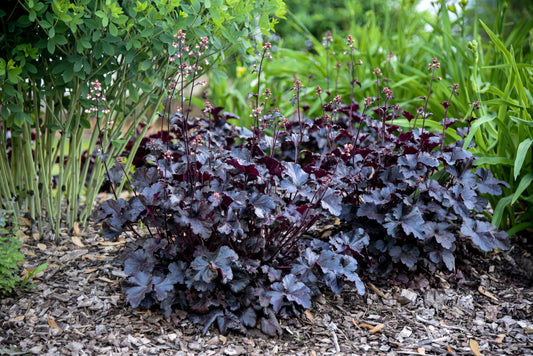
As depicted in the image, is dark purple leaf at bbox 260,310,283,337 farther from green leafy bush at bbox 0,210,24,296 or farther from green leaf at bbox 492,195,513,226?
green leaf at bbox 492,195,513,226

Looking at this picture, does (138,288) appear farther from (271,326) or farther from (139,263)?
(271,326)

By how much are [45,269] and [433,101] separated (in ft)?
8.38

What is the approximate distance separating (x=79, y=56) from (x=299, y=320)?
1543 millimetres

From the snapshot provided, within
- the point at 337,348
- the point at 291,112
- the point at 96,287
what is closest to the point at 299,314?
the point at 337,348

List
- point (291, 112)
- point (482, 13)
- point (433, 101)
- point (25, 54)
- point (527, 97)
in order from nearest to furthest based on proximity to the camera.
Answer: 1. point (25, 54)
2. point (527, 97)
3. point (433, 101)
4. point (291, 112)
5. point (482, 13)

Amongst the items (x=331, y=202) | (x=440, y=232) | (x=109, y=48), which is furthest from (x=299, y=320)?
(x=109, y=48)

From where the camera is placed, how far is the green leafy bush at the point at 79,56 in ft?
6.67

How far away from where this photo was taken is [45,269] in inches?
92.9

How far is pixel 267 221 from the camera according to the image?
1.92 metres

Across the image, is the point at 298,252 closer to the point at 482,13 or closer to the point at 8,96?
the point at 8,96

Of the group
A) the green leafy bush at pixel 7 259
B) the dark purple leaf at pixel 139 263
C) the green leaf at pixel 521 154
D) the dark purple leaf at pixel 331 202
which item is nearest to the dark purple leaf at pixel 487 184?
the green leaf at pixel 521 154

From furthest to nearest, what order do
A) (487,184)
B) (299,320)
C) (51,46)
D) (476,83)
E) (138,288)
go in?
(476,83)
(487,184)
(299,320)
(51,46)
(138,288)

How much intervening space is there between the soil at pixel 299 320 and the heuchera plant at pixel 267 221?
99 millimetres

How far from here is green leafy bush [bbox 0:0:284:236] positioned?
2033 mm
